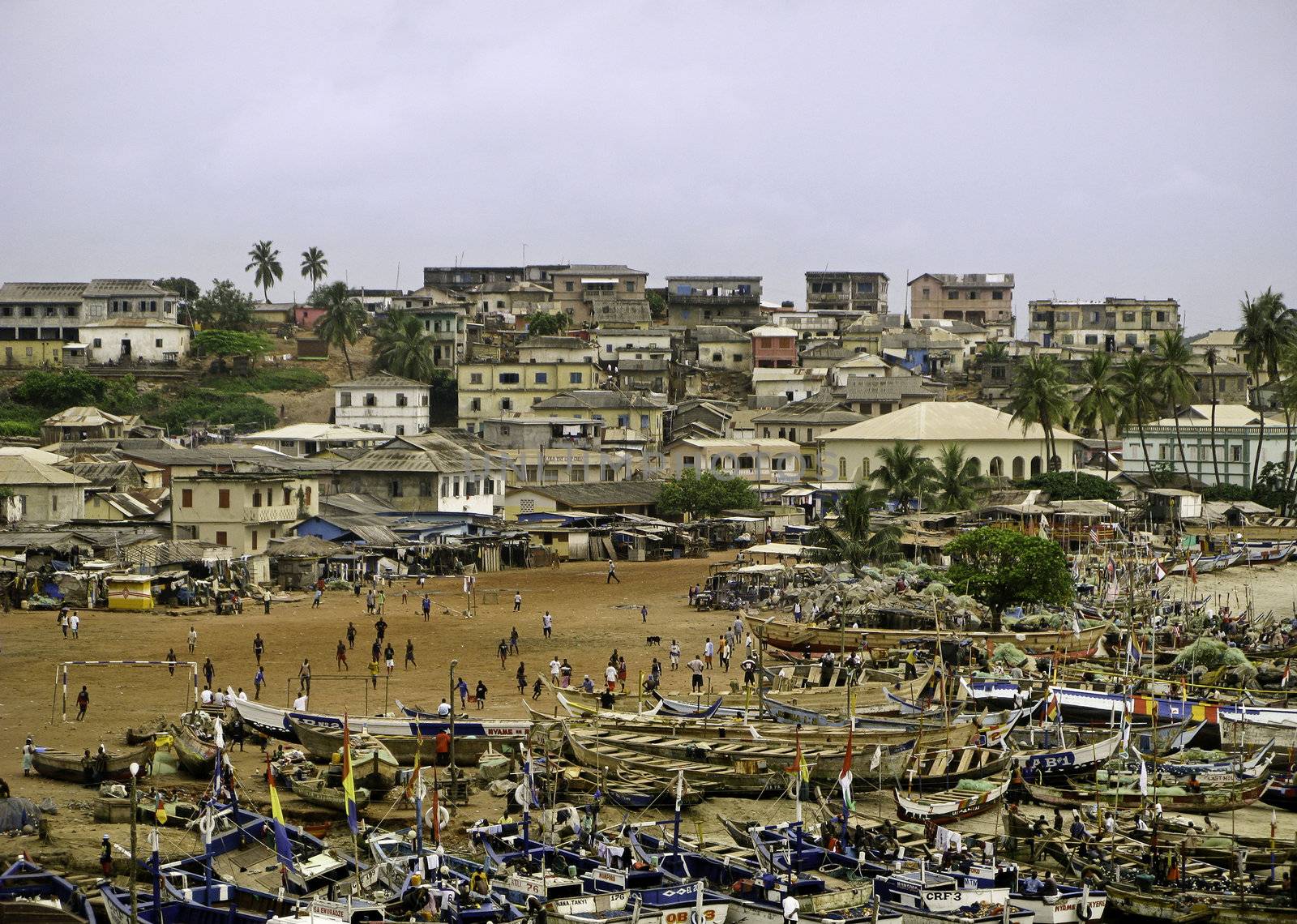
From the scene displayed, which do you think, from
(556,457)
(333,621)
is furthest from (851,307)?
(333,621)

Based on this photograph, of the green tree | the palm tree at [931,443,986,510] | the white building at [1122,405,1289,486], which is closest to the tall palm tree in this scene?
the white building at [1122,405,1289,486]

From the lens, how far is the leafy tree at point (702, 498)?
85.4 metres

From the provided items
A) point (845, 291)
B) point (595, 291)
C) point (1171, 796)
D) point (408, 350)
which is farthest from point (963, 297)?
point (1171, 796)

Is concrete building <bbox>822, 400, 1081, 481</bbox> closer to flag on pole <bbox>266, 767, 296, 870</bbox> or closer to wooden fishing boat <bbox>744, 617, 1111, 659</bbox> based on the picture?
wooden fishing boat <bbox>744, 617, 1111, 659</bbox>

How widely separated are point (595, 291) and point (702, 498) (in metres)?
55.4

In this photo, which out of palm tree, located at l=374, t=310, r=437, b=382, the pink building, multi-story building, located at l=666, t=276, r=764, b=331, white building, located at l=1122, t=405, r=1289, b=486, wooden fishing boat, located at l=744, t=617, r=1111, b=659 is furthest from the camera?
multi-story building, located at l=666, t=276, r=764, b=331

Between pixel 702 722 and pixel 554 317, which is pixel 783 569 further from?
pixel 554 317

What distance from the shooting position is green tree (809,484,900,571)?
212ft

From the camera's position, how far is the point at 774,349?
124 meters

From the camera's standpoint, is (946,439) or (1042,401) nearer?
(1042,401)

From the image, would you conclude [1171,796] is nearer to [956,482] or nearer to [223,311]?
[956,482]

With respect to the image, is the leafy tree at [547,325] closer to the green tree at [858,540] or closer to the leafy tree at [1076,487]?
the leafy tree at [1076,487]

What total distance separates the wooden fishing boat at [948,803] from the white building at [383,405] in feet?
242

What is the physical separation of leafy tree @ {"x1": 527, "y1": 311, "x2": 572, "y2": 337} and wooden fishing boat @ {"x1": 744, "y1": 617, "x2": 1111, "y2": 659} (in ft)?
236
